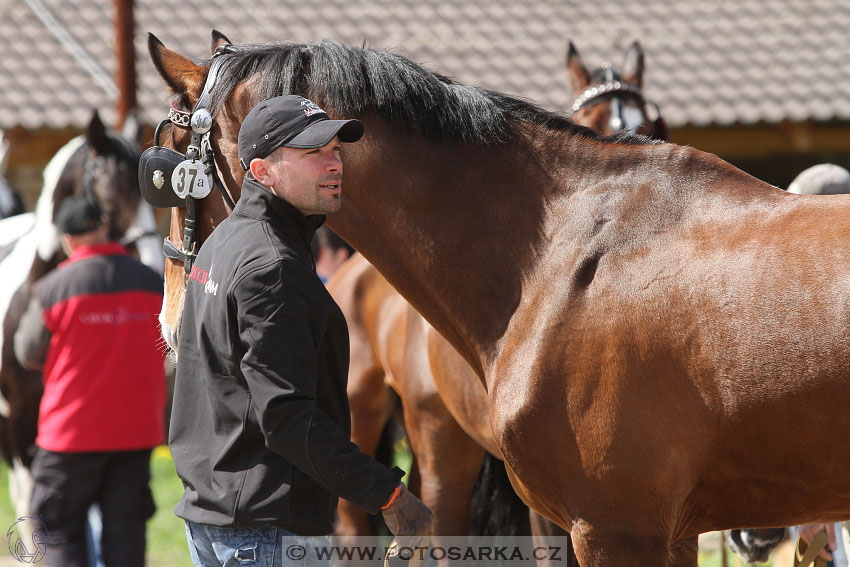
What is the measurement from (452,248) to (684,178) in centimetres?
68

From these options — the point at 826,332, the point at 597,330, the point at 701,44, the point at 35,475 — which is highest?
the point at 826,332

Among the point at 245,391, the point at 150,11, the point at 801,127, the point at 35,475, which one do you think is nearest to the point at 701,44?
the point at 801,127

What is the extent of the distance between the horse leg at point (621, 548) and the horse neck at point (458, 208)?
56 centimetres

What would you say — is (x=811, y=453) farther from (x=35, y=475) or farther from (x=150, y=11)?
(x=150, y=11)

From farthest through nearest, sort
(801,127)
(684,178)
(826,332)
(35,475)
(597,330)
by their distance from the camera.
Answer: (801,127) → (35,475) → (684,178) → (597,330) → (826,332)

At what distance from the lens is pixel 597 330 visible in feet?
8.00

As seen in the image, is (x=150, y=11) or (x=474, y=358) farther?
(x=150, y=11)

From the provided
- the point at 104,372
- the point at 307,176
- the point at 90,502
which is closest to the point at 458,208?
the point at 307,176

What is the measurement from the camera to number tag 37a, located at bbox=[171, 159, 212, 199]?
2742mm

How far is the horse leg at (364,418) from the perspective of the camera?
478 cm

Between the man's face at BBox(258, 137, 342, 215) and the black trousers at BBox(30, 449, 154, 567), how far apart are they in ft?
8.69

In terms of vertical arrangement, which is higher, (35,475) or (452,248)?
(452,248)

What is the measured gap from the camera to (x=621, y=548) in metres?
2.43

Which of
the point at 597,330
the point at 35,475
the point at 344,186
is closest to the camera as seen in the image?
the point at 597,330
